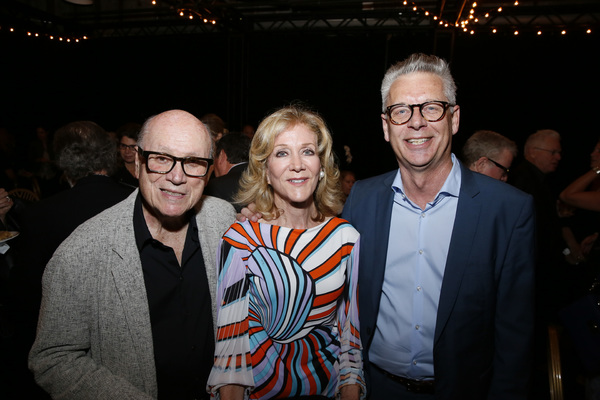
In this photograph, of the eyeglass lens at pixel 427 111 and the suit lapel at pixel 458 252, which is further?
the eyeglass lens at pixel 427 111

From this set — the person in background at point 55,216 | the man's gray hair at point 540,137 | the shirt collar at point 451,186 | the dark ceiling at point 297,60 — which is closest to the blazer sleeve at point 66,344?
the person in background at point 55,216

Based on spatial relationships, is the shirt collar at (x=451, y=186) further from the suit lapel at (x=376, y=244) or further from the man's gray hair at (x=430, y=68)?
the man's gray hair at (x=430, y=68)

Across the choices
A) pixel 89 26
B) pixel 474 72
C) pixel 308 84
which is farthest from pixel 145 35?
pixel 474 72

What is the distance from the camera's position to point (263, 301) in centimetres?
173

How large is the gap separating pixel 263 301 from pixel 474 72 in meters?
8.89

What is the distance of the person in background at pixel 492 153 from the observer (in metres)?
3.25

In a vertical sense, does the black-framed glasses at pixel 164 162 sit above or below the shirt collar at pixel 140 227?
above

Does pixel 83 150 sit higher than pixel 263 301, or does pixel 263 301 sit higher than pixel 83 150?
pixel 83 150

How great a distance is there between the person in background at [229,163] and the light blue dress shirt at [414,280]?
6.81ft

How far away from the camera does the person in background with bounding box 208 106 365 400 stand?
5.25 feet

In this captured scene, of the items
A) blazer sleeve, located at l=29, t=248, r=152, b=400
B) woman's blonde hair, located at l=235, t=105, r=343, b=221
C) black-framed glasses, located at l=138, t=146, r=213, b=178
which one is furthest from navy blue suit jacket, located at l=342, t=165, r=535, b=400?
blazer sleeve, located at l=29, t=248, r=152, b=400

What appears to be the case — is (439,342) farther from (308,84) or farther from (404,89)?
(308,84)

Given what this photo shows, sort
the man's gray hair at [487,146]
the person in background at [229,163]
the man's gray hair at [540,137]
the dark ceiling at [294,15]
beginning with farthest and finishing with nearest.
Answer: the dark ceiling at [294,15], the man's gray hair at [540,137], the person in background at [229,163], the man's gray hair at [487,146]

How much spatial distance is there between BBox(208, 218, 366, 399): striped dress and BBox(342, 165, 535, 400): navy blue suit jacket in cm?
46
